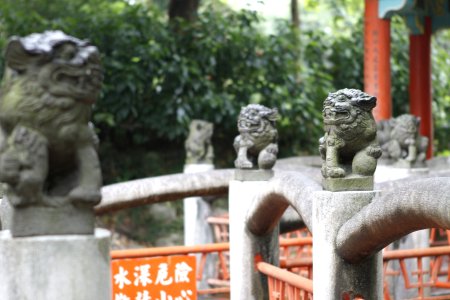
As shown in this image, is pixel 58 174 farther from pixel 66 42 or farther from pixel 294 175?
pixel 294 175

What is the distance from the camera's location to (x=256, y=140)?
20.7 feet

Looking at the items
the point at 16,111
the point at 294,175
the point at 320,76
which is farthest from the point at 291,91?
the point at 16,111

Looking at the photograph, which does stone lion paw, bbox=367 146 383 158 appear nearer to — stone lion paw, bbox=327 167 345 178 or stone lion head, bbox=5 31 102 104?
stone lion paw, bbox=327 167 345 178

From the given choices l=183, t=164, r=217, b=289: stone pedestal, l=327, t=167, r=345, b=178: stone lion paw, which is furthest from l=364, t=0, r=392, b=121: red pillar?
l=327, t=167, r=345, b=178: stone lion paw

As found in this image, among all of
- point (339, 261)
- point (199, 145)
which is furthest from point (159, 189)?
point (339, 261)

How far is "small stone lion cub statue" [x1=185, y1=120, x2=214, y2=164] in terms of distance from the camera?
10.7 m

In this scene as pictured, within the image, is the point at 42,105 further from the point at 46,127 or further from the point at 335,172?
the point at 335,172

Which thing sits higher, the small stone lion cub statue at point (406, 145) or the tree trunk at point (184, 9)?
the tree trunk at point (184, 9)

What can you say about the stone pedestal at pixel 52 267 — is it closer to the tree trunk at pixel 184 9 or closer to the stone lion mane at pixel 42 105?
the stone lion mane at pixel 42 105

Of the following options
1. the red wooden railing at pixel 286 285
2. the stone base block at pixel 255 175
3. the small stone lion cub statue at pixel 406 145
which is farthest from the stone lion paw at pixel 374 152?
the small stone lion cub statue at pixel 406 145

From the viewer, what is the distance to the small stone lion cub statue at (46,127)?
313 cm

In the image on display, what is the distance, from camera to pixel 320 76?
15.2 metres

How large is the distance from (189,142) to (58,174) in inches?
291

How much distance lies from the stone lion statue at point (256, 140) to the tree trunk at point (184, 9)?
770cm
